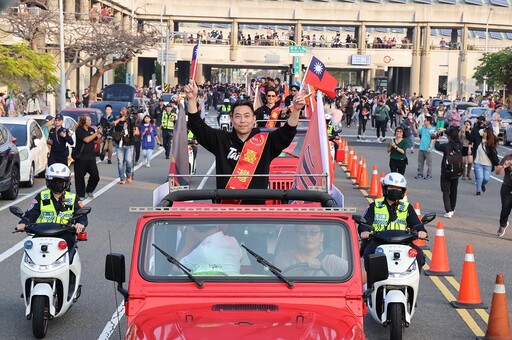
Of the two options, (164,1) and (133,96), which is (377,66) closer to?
(164,1)

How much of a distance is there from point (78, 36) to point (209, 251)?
4954cm

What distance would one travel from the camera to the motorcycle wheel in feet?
29.8

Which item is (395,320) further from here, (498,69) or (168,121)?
(498,69)

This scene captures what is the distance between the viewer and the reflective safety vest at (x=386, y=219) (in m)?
9.98

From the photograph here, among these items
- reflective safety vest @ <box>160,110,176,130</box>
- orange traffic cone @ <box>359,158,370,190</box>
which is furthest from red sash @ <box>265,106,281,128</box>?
reflective safety vest @ <box>160,110,176,130</box>

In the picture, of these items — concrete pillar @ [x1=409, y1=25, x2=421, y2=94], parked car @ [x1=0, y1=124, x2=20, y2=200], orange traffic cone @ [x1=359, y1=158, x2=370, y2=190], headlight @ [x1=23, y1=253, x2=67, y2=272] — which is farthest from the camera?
concrete pillar @ [x1=409, y1=25, x2=421, y2=94]

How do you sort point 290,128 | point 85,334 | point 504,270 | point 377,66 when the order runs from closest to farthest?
point 290,128
point 85,334
point 504,270
point 377,66

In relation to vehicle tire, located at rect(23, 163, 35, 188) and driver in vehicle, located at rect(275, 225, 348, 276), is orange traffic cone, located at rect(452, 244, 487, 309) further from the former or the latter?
vehicle tire, located at rect(23, 163, 35, 188)

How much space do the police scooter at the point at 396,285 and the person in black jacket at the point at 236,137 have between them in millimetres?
1407

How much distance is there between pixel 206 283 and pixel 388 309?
11.1ft

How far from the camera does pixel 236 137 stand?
29.0 ft

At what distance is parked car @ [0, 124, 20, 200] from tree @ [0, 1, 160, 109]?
26042 millimetres

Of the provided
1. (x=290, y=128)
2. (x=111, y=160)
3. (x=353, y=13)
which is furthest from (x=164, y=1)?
(x=290, y=128)

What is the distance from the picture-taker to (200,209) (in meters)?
6.43
